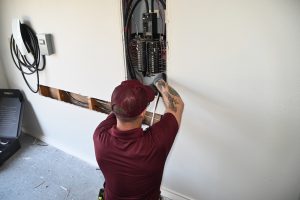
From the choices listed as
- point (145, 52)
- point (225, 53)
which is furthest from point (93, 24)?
point (225, 53)

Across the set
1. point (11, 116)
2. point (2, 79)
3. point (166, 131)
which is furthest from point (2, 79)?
point (166, 131)

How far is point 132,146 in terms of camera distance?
0.91m

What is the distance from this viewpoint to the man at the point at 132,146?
0.91 metres

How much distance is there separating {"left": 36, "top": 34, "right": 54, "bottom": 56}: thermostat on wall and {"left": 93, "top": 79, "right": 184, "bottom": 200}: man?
1185 mm

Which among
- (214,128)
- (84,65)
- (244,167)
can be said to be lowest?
(244,167)

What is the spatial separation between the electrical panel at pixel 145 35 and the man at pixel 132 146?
459mm

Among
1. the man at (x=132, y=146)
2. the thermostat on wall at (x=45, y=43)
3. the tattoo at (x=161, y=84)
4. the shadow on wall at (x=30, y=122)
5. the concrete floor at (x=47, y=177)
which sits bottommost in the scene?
the concrete floor at (x=47, y=177)

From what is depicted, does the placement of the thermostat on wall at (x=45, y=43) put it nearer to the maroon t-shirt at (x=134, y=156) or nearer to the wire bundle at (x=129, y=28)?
the wire bundle at (x=129, y=28)

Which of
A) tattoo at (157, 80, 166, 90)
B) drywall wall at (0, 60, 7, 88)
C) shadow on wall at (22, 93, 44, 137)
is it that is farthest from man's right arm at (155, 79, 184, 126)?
drywall wall at (0, 60, 7, 88)

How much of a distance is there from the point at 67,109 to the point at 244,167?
161 cm

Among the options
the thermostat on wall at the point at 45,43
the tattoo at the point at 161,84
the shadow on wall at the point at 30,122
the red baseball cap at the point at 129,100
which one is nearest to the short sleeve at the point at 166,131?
the red baseball cap at the point at 129,100

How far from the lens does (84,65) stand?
5.68 feet

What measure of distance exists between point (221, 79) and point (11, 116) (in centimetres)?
238

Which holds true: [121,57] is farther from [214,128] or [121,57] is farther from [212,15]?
[214,128]
